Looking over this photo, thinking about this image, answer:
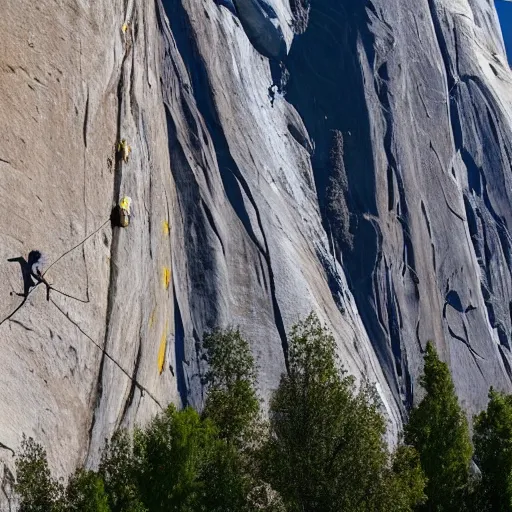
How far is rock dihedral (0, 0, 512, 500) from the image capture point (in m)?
21.9

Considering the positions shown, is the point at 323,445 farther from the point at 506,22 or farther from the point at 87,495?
the point at 506,22

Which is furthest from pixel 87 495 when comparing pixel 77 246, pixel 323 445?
pixel 77 246

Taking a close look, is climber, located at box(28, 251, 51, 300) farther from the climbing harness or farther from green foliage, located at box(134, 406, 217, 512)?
green foliage, located at box(134, 406, 217, 512)

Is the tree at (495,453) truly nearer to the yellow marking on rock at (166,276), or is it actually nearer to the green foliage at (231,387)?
the green foliage at (231,387)

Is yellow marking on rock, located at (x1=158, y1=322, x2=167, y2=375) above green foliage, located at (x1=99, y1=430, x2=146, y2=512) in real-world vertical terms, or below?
above

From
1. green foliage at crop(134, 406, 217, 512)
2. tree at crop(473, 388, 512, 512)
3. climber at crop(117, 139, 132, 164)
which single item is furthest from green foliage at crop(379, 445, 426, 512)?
climber at crop(117, 139, 132, 164)

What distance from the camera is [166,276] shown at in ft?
96.6

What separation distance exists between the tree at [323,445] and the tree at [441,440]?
411 cm

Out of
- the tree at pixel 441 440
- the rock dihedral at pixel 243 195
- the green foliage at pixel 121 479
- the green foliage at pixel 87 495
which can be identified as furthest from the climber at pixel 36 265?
the tree at pixel 441 440

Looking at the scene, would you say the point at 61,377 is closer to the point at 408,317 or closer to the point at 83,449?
the point at 83,449

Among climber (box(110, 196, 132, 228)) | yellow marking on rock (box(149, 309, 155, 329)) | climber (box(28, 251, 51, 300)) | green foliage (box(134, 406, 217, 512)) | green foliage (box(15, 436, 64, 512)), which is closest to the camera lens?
green foliage (box(15, 436, 64, 512))

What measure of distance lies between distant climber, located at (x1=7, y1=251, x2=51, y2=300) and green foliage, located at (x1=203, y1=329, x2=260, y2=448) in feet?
18.9

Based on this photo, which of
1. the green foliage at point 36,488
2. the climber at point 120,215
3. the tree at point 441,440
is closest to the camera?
the green foliage at point 36,488

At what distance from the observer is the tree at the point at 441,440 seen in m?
26.8
